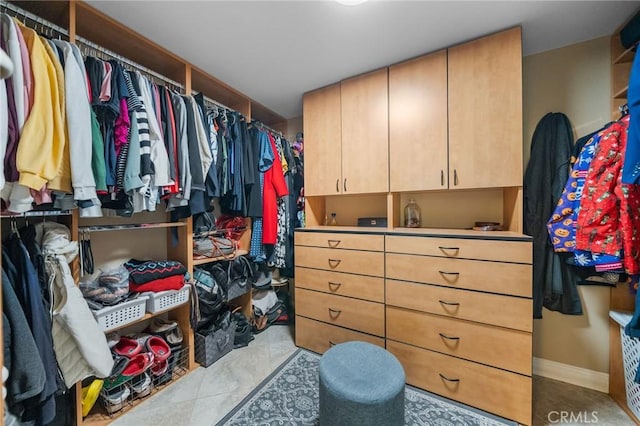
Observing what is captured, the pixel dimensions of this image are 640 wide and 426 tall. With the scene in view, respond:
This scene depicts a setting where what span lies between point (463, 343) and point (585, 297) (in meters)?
0.93

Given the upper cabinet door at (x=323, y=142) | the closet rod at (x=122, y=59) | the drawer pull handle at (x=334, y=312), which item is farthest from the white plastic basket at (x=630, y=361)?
the closet rod at (x=122, y=59)

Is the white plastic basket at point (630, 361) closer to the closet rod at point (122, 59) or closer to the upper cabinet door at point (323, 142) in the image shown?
the upper cabinet door at point (323, 142)

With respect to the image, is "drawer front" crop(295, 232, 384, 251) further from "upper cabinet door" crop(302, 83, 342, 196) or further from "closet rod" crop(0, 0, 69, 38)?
"closet rod" crop(0, 0, 69, 38)

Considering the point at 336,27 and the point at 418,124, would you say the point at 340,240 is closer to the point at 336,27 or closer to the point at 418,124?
the point at 418,124

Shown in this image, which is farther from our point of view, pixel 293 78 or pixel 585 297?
pixel 293 78

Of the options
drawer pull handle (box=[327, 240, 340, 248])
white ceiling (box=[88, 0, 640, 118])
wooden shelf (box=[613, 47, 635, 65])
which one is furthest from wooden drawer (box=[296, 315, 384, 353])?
wooden shelf (box=[613, 47, 635, 65])

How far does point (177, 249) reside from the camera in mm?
1940

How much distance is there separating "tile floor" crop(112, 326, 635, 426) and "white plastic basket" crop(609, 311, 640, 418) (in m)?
0.11

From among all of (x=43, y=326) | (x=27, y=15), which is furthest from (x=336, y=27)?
(x=43, y=326)

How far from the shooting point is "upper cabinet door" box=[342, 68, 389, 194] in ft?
6.43

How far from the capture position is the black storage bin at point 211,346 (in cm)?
191

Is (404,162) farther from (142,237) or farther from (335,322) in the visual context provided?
(142,237)

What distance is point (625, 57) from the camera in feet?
5.15

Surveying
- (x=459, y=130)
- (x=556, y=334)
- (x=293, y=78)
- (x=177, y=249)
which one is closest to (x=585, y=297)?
(x=556, y=334)
